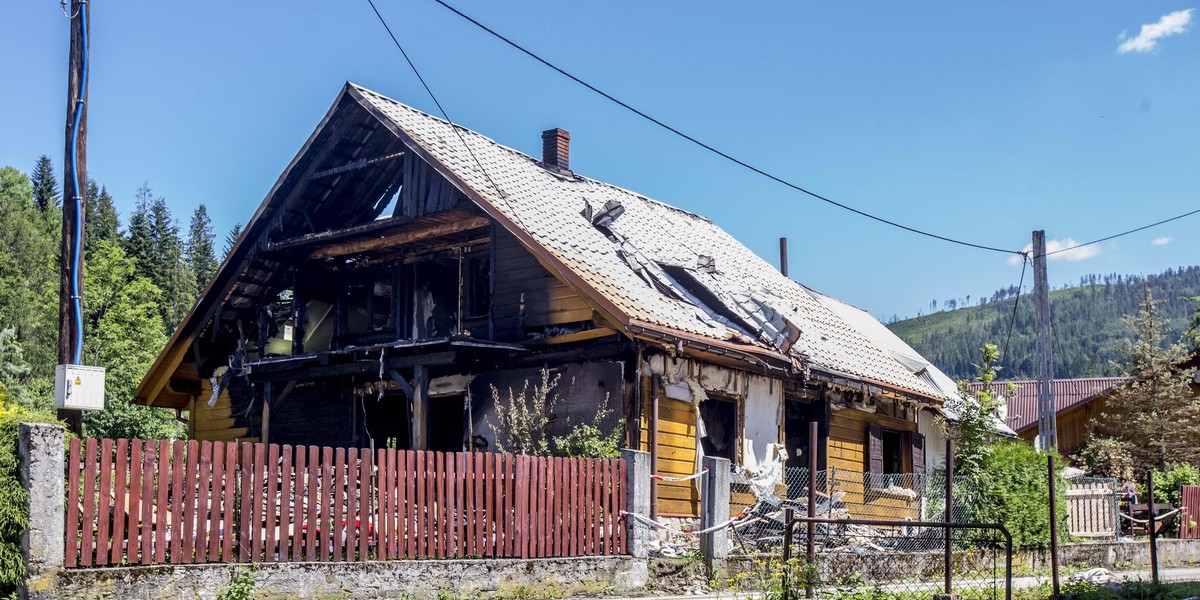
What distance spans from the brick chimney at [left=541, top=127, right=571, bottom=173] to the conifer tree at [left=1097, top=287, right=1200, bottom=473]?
19027 millimetres

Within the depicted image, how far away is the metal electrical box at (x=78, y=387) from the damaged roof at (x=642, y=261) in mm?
6217

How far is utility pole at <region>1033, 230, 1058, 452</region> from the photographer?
83.8 ft

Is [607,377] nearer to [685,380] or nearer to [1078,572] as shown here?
[685,380]

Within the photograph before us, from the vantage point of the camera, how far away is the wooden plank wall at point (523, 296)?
16875mm

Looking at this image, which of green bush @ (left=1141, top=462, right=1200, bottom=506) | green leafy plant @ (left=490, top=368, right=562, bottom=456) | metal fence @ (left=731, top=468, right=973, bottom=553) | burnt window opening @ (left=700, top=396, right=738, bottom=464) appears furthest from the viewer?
green bush @ (left=1141, top=462, right=1200, bottom=506)

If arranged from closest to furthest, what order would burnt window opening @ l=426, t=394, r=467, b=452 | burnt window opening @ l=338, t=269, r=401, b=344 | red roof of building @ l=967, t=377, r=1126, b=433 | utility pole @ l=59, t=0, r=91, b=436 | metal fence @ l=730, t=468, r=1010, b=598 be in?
utility pole @ l=59, t=0, r=91, b=436
metal fence @ l=730, t=468, r=1010, b=598
burnt window opening @ l=426, t=394, r=467, b=452
burnt window opening @ l=338, t=269, r=401, b=344
red roof of building @ l=967, t=377, r=1126, b=433

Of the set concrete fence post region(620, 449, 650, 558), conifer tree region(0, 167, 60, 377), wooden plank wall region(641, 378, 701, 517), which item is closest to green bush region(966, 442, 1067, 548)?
wooden plank wall region(641, 378, 701, 517)

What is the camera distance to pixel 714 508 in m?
13.2

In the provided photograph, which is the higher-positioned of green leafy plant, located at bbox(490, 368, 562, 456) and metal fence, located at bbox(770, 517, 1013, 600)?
green leafy plant, located at bbox(490, 368, 562, 456)

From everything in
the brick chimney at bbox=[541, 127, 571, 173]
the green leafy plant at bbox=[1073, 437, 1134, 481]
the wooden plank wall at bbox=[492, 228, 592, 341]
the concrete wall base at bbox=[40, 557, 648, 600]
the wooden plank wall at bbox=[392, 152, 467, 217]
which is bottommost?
the concrete wall base at bbox=[40, 557, 648, 600]

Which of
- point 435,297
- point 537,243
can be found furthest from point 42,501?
point 435,297

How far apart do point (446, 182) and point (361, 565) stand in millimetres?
7995

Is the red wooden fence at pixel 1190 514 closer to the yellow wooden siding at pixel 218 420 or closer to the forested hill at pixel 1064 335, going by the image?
the yellow wooden siding at pixel 218 420

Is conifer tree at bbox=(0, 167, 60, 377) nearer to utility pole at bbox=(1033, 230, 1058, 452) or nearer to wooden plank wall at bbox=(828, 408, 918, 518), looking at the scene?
wooden plank wall at bbox=(828, 408, 918, 518)
